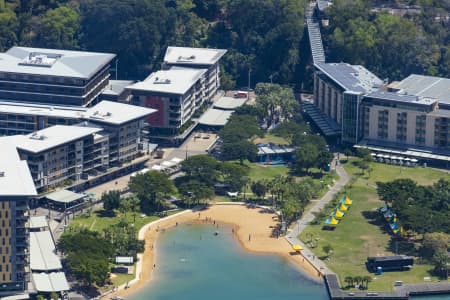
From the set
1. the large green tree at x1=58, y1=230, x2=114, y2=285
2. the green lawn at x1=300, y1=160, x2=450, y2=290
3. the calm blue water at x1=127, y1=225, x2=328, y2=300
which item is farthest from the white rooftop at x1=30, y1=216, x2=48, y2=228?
the green lawn at x1=300, y1=160, x2=450, y2=290

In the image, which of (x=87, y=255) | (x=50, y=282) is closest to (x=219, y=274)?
(x=87, y=255)

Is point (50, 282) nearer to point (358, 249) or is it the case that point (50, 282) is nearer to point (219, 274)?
point (219, 274)

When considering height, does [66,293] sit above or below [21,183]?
below

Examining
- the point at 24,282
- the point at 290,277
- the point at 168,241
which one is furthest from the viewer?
the point at 168,241

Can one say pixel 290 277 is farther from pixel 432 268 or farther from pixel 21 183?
pixel 21 183

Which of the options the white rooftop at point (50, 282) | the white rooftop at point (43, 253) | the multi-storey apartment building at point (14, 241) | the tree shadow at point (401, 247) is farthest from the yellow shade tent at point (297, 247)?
the multi-storey apartment building at point (14, 241)

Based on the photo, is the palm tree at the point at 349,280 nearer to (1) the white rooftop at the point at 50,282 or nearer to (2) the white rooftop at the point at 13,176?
(1) the white rooftop at the point at 50,282

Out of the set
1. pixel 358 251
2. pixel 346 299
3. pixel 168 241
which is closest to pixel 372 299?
pixel 346 299
